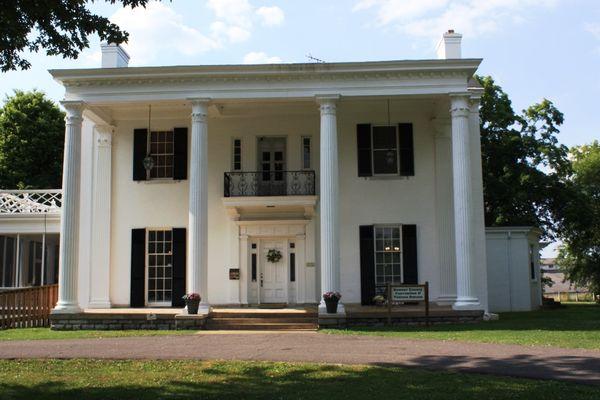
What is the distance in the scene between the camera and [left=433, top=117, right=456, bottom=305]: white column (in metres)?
19.4

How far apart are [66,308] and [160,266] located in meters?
3.56

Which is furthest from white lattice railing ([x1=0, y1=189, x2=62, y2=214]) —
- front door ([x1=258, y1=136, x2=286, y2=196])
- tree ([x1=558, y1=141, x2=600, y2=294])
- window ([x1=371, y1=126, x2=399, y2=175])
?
tree ([x1=558, y1=141, x2=600, y2=294])

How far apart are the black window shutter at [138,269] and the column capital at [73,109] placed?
406cm

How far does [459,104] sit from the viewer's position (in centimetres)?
1777

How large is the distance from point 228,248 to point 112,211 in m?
3.88

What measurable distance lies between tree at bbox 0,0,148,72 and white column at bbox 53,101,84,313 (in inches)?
322

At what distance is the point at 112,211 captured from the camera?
2019 centimetres

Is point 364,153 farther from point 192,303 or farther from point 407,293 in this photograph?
point 192,303

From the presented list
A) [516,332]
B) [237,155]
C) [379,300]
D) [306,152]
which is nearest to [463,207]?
[379,300]

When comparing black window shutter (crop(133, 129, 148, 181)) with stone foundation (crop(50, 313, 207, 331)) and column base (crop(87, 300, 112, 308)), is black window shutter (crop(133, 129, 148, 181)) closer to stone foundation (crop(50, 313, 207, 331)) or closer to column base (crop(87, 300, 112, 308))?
column base (crop(87, 300, 112, 308))

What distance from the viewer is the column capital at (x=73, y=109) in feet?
59.0

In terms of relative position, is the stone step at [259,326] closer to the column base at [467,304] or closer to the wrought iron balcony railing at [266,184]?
the column base at [467,304]

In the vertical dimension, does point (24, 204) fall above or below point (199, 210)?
above

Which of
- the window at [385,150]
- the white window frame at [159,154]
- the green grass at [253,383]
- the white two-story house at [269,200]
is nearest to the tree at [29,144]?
the white two-story house at [269,200]
